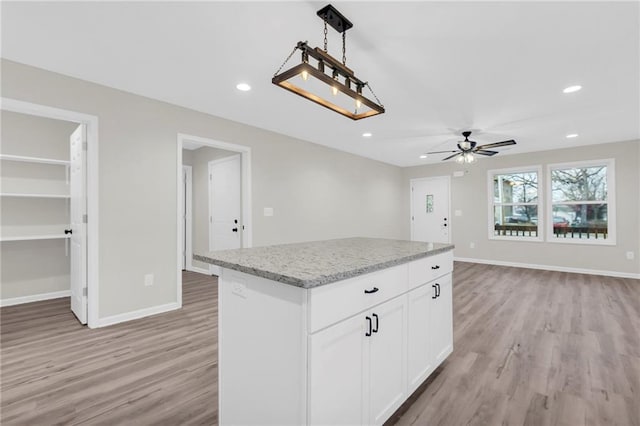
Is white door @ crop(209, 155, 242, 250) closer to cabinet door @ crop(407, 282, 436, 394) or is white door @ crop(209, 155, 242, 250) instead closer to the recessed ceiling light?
cabinet door @ crop(407, 282, 436, 394)

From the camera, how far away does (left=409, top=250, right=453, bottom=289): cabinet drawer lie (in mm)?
1795

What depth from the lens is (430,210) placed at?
7.66 m

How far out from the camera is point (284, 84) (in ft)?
5.72

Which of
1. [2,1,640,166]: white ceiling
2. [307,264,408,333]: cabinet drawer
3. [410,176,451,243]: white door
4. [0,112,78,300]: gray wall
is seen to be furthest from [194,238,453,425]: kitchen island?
[410,176,451,243]: white door

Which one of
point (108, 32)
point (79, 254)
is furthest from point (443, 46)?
point (79, 254)

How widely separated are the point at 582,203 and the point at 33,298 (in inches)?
354

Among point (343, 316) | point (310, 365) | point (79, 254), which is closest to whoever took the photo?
point (310, 365)

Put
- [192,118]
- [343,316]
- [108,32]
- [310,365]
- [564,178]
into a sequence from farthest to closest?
[564,178] < [192,118] < [108,32] < [343,316] < [310,365]

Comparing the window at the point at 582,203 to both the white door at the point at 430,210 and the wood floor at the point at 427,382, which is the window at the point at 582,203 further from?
the wood floor at the point at 427,382

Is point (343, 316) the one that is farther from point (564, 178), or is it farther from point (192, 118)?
point (564, 178)

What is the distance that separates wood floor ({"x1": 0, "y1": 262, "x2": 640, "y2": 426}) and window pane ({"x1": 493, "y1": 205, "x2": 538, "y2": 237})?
9.15 feet

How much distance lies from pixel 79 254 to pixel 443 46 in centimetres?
390

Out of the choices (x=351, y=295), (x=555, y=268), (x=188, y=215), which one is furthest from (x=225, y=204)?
(x=555, y=268)

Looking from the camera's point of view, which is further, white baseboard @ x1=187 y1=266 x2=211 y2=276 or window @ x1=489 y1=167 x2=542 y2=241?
window @ x1=489 y1=167 x2=542 y2=241
